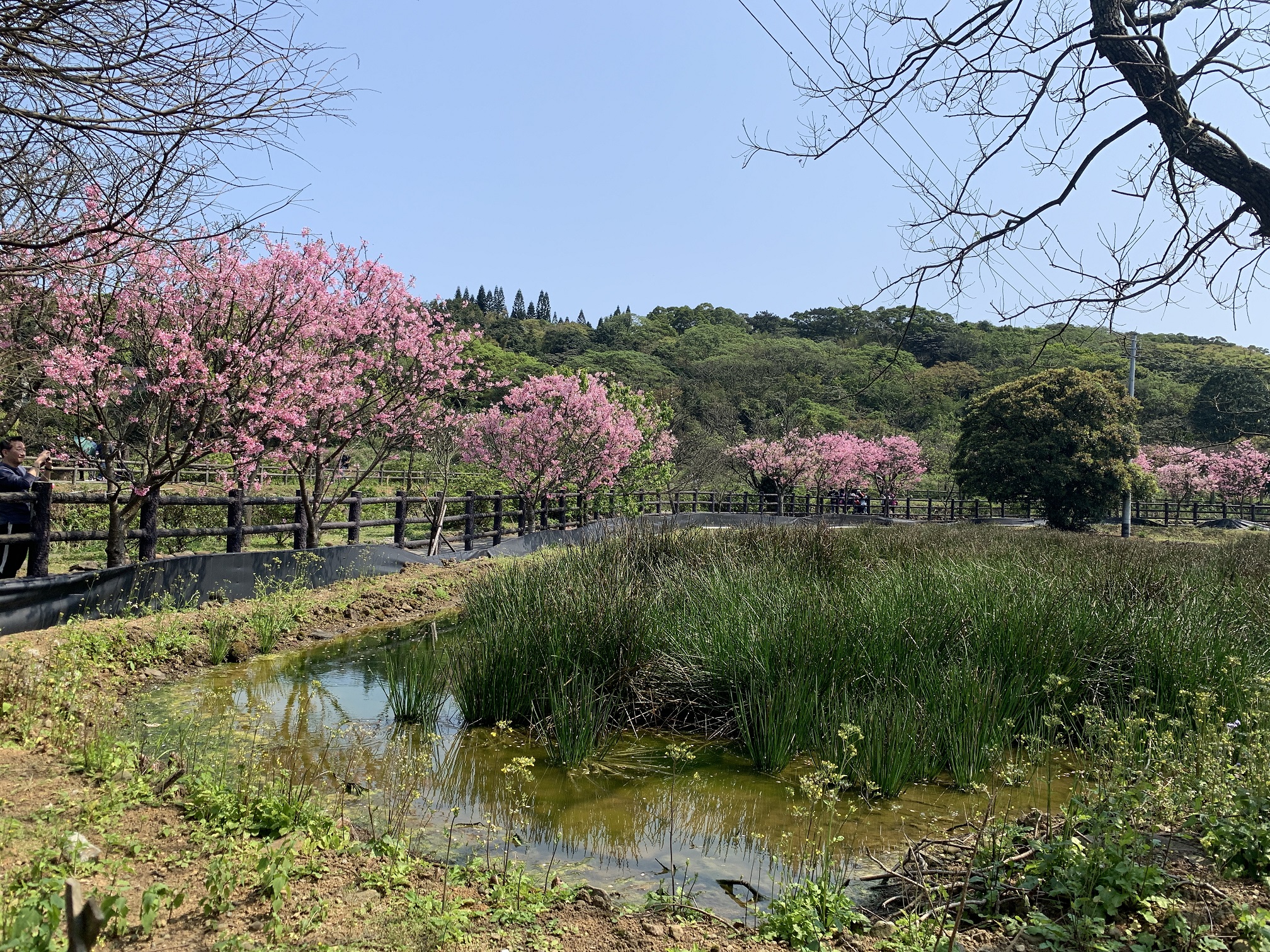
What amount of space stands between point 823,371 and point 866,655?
61.6m

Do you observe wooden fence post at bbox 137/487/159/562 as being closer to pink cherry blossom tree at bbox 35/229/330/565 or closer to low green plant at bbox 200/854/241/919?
pink cherry blossom tree at bbox 35/229/330/565

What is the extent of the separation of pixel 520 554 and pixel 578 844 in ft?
31.7

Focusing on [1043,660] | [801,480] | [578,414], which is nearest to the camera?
[1043,660]

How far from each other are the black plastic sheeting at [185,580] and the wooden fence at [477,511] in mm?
673

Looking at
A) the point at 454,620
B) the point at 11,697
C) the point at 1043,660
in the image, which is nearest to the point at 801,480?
the point at 454,620

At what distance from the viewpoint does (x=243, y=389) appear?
8.78 m

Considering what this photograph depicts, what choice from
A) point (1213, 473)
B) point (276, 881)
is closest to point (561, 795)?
point (276, 881)

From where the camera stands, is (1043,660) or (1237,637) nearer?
(1043,660)

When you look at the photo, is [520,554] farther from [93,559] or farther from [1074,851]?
[1074,851]

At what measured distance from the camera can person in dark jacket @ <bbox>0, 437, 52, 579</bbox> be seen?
7.56m

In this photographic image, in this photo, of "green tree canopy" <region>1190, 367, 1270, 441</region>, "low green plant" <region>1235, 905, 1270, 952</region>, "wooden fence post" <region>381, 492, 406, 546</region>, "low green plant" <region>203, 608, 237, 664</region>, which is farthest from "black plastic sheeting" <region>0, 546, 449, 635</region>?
"green tree canopy" <region>1190, 367, 1270, 441</region>

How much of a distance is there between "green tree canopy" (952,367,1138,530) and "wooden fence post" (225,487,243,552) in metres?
25.4

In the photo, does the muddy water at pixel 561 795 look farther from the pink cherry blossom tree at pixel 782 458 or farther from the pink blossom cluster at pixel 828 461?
the pink blossom cluster at pixel 828 461

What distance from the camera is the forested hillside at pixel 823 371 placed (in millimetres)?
43844
